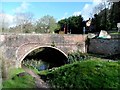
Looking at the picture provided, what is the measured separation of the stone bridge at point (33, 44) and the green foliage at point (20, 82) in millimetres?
5915

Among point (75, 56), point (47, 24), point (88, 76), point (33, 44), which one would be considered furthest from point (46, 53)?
point (47, 24)

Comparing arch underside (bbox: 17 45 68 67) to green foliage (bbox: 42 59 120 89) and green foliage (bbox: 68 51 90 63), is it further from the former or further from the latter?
green foliage (bbox: 42 59 120 89)

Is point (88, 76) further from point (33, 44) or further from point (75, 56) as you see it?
point (75, 56)

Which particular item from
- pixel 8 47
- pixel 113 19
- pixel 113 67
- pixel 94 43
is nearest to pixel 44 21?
pixel 113 19

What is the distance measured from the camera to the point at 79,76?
20.5 metres

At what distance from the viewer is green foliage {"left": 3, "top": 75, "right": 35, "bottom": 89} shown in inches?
701

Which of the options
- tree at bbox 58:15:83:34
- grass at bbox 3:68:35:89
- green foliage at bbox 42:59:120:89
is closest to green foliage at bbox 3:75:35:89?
grass at bbox 3:68:35:89

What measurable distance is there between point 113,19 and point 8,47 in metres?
19.2

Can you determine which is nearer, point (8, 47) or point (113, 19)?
point (8, 47)

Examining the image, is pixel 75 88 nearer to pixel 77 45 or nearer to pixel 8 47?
pixel 8 47

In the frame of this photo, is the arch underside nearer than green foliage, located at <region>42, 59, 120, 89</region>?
No

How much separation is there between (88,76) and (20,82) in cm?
419

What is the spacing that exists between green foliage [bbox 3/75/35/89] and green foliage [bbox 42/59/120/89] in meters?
1.54

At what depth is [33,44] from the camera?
3047 centimetres
